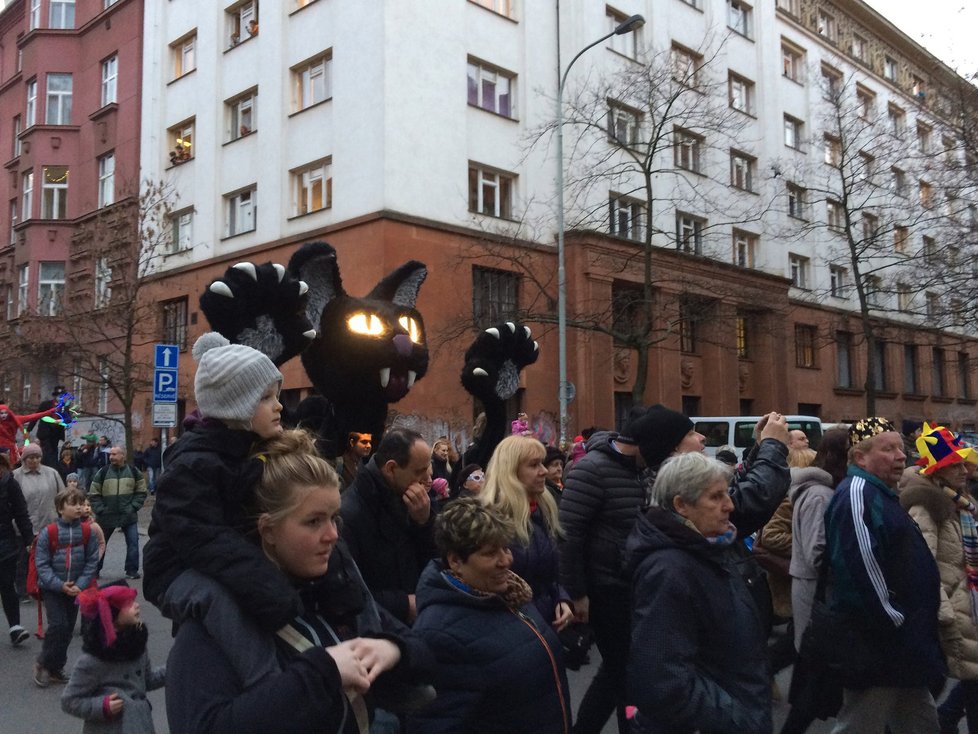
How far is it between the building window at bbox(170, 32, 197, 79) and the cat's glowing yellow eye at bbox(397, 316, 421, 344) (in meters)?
23.1

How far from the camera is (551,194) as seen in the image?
77.3ft

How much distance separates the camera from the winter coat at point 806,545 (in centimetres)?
497

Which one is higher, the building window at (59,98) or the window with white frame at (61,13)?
the window with white frame at (61,13)

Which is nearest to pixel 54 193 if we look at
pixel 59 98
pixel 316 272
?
pixel 59 98

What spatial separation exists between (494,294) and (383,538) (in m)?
18.8

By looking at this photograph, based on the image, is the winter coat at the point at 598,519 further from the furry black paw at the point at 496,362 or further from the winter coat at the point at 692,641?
the furry black paw at the point at 496,362

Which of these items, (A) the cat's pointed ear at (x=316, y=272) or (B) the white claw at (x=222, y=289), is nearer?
(B) the white claw at (x=222, y=289)

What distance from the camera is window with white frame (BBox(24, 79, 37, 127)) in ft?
104

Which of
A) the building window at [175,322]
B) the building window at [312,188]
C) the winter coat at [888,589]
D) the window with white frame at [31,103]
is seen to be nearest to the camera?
the winter coat at [888,589]

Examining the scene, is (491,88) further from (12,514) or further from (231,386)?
(231,386)

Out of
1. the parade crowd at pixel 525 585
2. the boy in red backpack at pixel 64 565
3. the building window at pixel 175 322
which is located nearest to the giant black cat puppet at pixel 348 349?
the parade crowd at pixel 525 585

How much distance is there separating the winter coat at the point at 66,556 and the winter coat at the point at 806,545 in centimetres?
534

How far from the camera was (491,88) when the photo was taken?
2272 cm

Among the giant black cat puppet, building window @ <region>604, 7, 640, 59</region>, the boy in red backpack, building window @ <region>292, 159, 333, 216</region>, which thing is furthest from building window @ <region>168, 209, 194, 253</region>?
the giant black cat puppet
